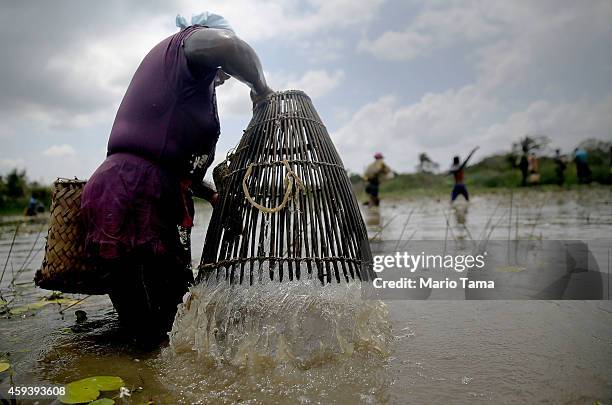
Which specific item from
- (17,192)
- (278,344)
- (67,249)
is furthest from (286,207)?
(17,192)

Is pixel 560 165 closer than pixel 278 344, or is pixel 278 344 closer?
pixel 278 344

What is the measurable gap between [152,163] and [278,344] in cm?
106

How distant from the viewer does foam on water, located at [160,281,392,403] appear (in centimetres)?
150

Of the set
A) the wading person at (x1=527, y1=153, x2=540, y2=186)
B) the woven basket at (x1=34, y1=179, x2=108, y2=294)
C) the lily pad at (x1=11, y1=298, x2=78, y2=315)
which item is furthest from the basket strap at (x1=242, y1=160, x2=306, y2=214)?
the wading person at (x1=527, y1=153, x2=540, y2=186)

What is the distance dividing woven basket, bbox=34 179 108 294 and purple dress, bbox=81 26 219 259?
0.14 metres

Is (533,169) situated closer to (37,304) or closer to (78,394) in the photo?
(37,304)

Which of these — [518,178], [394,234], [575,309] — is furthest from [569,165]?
[575,309]

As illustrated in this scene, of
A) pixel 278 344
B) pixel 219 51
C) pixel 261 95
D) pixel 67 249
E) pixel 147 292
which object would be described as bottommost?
pixel 278 344

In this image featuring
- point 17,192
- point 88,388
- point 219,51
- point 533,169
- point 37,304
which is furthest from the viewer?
point 17,192

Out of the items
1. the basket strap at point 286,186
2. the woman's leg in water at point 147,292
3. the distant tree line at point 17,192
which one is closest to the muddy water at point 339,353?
the woman's leg in water at point 147,292

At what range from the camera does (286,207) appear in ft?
6.19

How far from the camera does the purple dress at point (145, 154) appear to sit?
1881mm

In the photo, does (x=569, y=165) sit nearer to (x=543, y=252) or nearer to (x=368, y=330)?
(x=543, y=252)

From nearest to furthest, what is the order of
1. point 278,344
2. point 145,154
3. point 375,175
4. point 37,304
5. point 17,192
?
point 278,344, point 145,154, point 37,304, point 375,175, point 17,192
